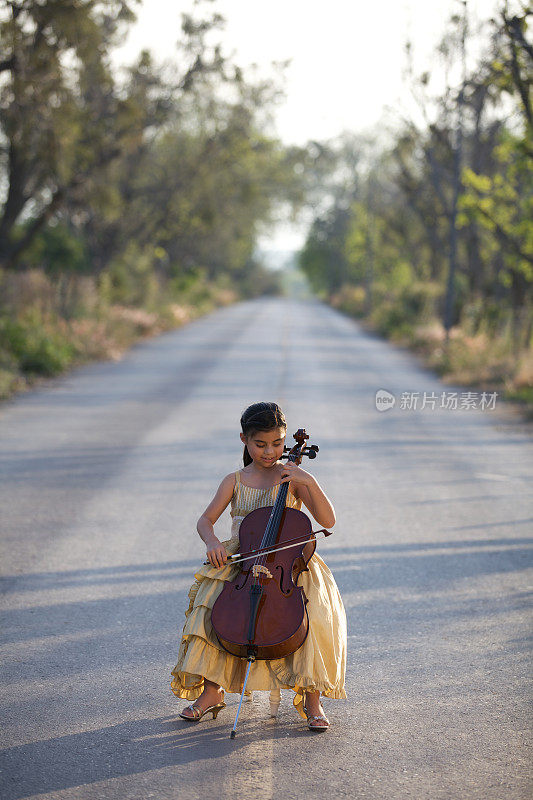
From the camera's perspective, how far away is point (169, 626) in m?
4.95

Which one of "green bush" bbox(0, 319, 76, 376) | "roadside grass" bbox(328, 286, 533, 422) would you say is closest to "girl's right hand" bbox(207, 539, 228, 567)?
"roadside grass" bbox(328, 286, 533, 422)

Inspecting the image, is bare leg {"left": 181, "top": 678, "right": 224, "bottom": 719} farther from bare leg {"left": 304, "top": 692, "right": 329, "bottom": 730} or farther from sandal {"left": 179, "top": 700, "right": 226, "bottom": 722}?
bare leg {"left": 304, "top": 692, "right": 329, "bottom": 730}

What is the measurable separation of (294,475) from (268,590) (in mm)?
467

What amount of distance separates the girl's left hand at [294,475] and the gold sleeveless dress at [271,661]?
16 cm

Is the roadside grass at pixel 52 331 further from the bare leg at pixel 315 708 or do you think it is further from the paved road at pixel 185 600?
the bare leg at pixel 315 708

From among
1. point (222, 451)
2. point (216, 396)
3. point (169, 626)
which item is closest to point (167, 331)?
point (216, 396)

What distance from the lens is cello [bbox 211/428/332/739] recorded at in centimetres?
352

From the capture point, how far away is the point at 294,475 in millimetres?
3738

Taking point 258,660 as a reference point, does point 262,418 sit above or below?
above

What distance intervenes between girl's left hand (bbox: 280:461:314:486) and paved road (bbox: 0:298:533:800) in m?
1.00

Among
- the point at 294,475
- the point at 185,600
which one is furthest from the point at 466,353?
the point at 294,475

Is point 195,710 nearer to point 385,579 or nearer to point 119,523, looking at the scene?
point 385,579

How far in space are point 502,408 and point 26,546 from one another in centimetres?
1090

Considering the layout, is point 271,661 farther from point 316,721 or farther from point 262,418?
point 262,418
